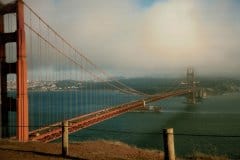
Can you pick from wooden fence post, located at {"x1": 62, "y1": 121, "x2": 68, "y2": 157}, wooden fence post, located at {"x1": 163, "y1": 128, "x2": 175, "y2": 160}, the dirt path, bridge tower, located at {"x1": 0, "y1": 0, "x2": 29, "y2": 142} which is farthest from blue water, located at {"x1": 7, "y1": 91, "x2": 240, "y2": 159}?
bridge tower, located at {"x1": 0, "y1": 0, "x2": 29, "y2": 142}

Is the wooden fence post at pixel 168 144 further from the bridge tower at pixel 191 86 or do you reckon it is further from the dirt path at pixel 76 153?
the bridge tower at pixel 191 86

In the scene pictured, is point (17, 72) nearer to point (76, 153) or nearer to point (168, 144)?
point (76, 153)

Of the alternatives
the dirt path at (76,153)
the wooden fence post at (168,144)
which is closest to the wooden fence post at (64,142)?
the dirt path at (76,153)

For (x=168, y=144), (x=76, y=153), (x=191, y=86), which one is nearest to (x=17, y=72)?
(x=76, y=153)

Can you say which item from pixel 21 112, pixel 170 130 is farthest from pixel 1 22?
pixel 170 130

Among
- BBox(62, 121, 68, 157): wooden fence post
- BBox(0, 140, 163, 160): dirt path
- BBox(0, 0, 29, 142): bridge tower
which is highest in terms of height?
BBox(0, 0, 29, 142): bridge tower

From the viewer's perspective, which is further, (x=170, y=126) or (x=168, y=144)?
(x=170, y=126)

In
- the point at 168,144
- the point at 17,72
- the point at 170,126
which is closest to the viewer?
the point at 168,144

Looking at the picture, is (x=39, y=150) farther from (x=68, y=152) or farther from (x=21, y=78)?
(x=21, y=78)

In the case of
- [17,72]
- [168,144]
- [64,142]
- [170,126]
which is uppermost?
[17,72]

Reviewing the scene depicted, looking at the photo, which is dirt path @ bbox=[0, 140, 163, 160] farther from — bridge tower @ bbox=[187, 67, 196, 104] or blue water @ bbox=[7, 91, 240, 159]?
bridge tower @ bbox=[187, 67, 196, 104]
